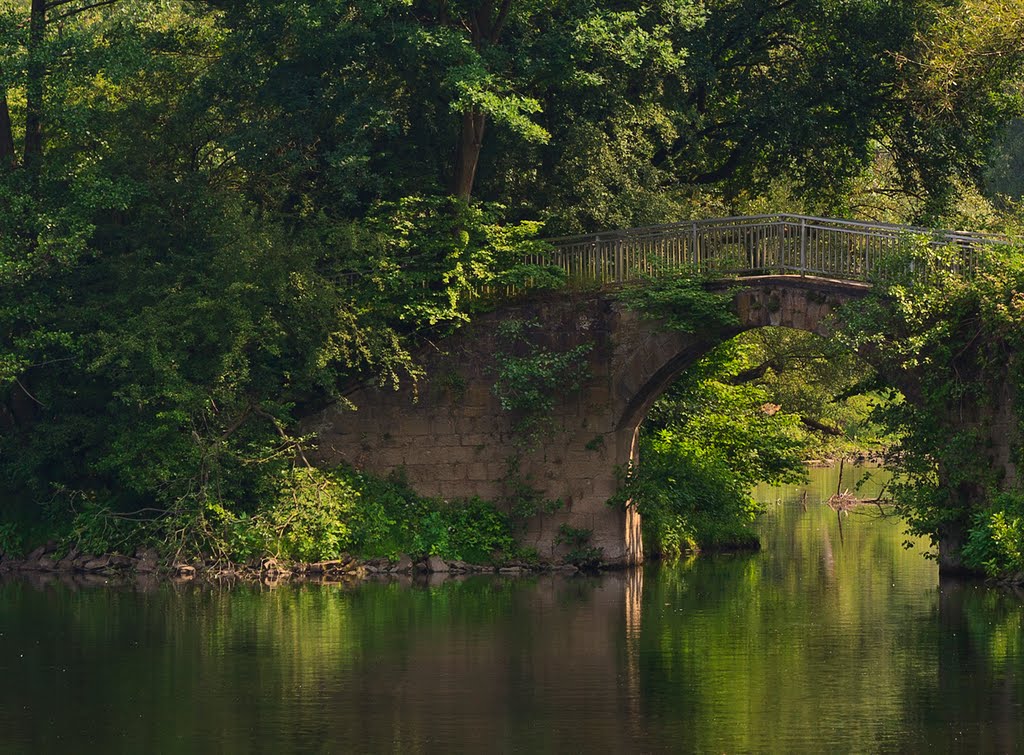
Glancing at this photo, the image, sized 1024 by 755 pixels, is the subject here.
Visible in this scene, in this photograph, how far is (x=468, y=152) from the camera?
3020 cm

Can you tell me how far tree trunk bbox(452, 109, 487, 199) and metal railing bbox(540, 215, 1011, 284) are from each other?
68.5 inches

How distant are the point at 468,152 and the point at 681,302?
4968 mm

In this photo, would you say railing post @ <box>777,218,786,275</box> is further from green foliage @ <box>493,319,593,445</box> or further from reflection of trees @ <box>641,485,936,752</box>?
reflection of trees @ <box>641,485,936,752</box>

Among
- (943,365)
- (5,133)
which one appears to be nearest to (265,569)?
(5,133)

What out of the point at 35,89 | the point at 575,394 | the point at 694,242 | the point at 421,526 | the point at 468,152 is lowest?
the point at 421,526

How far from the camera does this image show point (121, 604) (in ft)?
80.7

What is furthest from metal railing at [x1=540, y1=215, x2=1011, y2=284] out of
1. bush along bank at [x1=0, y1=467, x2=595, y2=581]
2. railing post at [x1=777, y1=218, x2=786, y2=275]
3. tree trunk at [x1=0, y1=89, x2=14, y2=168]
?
tree trunk at [x1=0, y1=89, x2=14, y2=168]

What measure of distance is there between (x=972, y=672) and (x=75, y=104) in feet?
66.0

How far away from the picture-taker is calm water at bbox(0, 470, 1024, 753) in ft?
48.0

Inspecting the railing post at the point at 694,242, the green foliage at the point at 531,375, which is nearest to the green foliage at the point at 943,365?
the railing post at the point at 694,242

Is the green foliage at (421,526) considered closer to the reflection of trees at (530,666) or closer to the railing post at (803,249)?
the reflection of trees at (530,666)

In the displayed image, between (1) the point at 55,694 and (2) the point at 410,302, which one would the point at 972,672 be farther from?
(2) the point at 410,302

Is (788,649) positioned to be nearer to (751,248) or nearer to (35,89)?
(751,248)

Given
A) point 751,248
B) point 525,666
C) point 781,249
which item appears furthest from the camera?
point 751,248
